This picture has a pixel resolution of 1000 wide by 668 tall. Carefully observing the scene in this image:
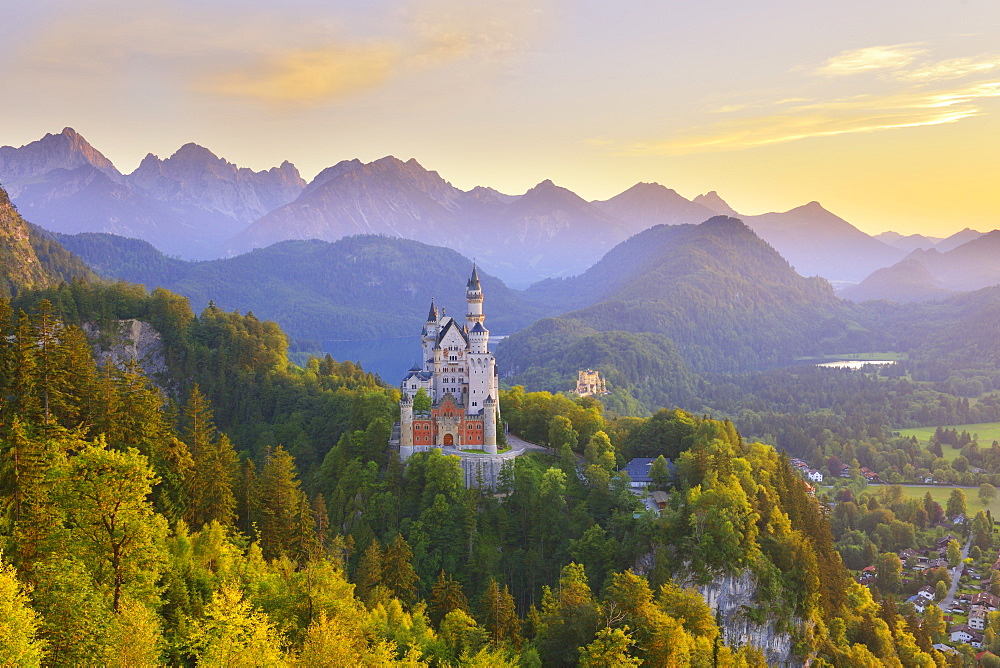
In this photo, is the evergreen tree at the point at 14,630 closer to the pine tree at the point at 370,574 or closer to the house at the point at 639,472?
the pine tree at the point at 370,574

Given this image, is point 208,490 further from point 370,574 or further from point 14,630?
point 14,630

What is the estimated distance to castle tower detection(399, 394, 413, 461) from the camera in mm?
64000

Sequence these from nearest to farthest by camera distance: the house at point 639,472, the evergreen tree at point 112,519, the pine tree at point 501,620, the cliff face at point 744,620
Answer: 1. the evergreen tree at point 112,519
2. the pine tree at point 501,620
3. the cliff face at point 744,620
4. the house at point 639,472

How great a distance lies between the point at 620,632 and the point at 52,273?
134633 millimetres

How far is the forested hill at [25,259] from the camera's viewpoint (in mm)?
116688

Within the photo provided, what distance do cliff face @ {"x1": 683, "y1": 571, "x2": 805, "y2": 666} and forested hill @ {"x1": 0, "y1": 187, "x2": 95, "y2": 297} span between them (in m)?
100

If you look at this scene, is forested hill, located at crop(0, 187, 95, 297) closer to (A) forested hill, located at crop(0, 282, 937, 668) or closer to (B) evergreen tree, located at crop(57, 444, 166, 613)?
(A) forested hill, located at crop(0, 282, 937, 668)

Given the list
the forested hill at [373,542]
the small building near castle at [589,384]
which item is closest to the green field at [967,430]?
the small building near castle at [589,384]

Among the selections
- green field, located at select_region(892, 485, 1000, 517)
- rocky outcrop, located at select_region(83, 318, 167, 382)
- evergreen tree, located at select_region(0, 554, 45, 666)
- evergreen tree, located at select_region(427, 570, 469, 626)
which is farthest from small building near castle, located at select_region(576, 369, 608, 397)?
evergreen tree, located at select_region(0, 554, 45, 666)

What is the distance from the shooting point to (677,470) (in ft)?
202

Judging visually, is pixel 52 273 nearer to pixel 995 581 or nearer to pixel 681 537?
pixel 681 537

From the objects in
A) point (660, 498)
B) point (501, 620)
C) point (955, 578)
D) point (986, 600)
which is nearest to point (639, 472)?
point (660, 498)

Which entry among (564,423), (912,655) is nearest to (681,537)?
(564,423)

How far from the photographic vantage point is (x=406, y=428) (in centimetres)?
6444
